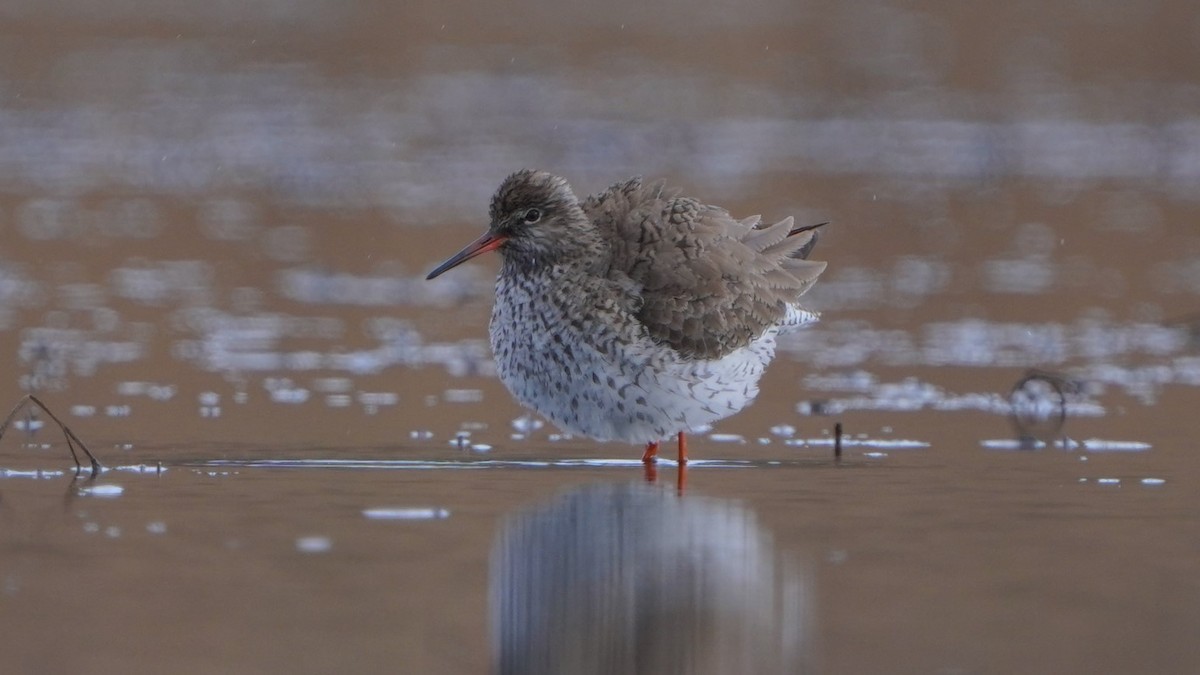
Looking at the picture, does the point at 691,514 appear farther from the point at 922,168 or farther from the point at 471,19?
the point at 471,19

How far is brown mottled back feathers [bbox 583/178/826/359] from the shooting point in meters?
7.54

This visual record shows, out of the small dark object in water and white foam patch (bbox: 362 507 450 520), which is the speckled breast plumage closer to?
white foam patch (bbox: 362 507 450 520)

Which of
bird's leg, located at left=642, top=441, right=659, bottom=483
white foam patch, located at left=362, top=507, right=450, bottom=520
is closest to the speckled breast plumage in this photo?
bird's leg, located at left=642, top=441, right=659, bottom=483

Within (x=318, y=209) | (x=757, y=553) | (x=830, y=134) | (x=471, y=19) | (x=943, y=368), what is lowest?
(x=757, y=553)

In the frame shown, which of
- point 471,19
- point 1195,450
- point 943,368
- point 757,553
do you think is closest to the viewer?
point 757,553

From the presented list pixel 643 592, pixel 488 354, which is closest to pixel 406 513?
pixel 643 592

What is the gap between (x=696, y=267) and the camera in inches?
309

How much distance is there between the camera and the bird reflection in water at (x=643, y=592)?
477 centimetres

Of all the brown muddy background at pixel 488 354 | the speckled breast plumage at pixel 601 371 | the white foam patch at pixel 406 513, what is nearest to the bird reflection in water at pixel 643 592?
the brown muddy background at pixel 488 354

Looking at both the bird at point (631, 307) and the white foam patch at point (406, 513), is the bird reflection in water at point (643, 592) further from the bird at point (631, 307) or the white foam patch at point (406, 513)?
the bird at point (631, 307)

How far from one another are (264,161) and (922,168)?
631cm

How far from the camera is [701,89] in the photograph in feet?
76.1

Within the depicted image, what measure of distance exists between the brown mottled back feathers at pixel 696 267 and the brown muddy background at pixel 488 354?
54 centimetres

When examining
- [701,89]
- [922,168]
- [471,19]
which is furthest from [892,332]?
[471,19]
